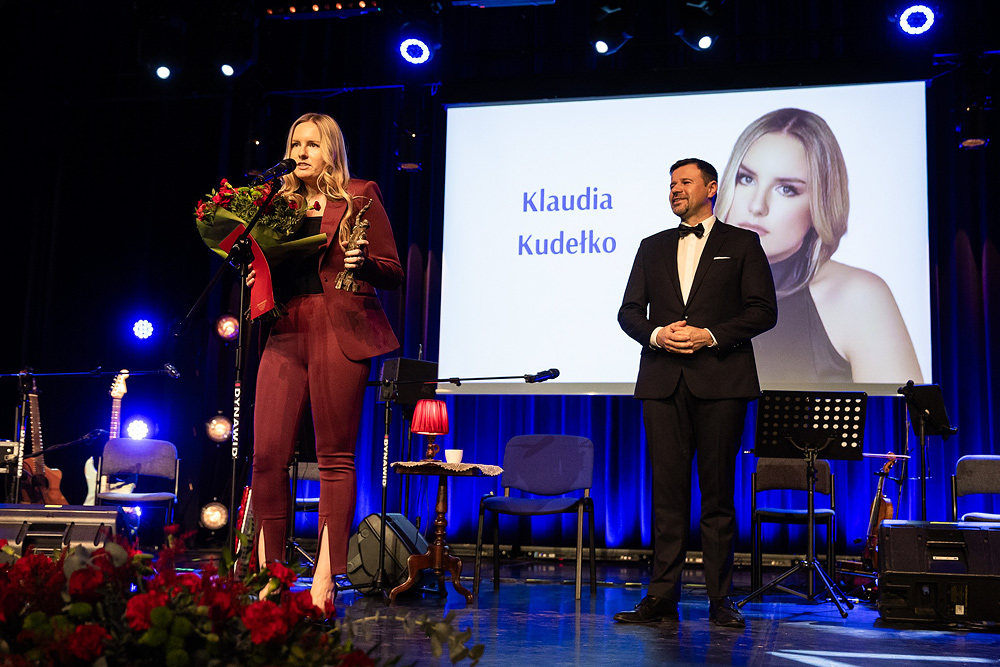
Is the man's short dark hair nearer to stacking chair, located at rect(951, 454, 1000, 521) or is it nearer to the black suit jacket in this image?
the black suit jacket

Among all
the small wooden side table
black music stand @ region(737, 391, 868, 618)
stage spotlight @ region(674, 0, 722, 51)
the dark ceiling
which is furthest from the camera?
the dark ceiling

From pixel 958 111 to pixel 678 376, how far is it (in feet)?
12.3

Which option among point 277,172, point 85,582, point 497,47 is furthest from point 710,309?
point 497,47

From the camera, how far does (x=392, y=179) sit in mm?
7375

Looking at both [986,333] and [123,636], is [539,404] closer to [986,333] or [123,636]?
[986,333]

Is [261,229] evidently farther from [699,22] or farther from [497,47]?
[497,47]

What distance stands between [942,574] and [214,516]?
505 cm

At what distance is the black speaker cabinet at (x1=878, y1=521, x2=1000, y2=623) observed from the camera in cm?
378

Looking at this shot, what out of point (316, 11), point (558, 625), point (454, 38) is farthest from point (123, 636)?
point (454, 38)

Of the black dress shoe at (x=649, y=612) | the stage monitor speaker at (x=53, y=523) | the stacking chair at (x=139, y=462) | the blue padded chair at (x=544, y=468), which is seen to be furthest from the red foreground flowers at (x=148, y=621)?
the stacking chair at (x=139, y=462)

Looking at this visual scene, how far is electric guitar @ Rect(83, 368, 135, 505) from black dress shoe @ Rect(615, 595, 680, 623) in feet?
13.9

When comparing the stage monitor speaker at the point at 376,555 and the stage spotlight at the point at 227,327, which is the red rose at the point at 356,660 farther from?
the stage spotlight at the point at 227,327

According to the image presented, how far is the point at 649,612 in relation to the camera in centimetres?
348

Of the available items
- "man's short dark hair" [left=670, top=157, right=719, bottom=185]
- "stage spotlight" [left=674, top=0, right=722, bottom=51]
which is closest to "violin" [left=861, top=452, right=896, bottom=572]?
"man's short dark hair" [left=670, top=157, right=719, bottom=185]
